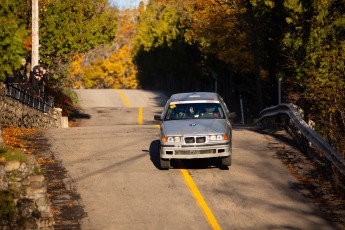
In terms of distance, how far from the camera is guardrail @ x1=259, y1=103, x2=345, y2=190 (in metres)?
14.6

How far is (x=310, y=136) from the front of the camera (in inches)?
677

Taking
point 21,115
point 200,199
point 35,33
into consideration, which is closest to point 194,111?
point 200,199

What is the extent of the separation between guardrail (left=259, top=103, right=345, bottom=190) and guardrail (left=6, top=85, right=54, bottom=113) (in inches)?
352

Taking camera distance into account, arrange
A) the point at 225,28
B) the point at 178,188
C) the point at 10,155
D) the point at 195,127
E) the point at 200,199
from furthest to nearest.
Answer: the point at 225,28
the point at 195,127
the point at 178,188
the point at 200,199
the point at 10,155

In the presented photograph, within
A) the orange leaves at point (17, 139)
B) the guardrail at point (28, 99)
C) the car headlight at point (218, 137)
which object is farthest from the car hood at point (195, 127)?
the guardrail at point (28, 99)

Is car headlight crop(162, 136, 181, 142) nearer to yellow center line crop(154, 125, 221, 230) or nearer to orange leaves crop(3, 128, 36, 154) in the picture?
yellow center line crop(154, 125, 221, 230)

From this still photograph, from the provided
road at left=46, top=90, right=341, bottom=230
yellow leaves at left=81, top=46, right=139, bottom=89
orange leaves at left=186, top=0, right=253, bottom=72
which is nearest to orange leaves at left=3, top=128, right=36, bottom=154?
road at left=46, top=90, right=341, bottom=230

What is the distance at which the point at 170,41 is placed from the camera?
68188 millimetres

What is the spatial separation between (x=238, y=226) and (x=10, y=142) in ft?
31.2

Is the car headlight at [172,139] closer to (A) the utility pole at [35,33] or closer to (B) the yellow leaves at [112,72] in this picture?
(A) the utility pole at [35,33]

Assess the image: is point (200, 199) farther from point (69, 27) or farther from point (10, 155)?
point (69, 27)

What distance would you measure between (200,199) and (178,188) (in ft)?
3.11

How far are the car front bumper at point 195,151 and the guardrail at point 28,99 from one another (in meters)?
10.00

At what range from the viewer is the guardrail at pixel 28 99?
80.1 ft
